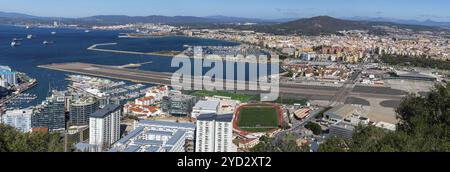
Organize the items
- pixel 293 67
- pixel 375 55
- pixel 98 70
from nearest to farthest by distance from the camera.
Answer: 1. pixel 98 70
2. pixel 293 67
3. pixel 375 55

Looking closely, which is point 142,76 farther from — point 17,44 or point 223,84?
point 17,44

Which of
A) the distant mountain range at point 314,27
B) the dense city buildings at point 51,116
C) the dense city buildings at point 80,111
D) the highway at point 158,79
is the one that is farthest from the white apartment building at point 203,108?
the distant mountain range at point 314,27

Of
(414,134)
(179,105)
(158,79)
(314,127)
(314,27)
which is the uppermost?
(314,27)

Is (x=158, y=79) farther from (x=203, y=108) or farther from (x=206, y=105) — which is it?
(x=203, y=108)

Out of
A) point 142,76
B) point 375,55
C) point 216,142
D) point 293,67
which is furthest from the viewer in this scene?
point 375,55

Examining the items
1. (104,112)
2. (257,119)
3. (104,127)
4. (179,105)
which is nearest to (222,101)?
(179,105)

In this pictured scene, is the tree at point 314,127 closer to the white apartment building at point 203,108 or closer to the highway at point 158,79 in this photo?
the white apartment building at point 203,108
